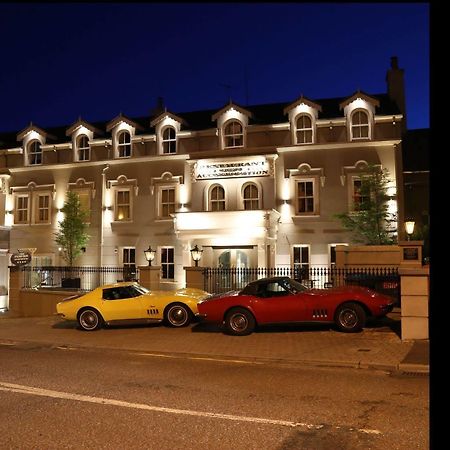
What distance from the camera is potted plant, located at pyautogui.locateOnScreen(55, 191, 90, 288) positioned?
84.7ft

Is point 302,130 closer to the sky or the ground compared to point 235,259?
closer to the sky

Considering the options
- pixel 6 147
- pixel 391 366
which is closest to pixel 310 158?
pixel 391 366

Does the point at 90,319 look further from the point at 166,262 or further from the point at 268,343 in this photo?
the point at 166,262

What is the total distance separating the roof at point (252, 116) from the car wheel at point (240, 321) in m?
13.7

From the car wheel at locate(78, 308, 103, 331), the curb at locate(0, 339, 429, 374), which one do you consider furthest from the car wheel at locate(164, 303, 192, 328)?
the curb at locate(0, 339, 429, 374)

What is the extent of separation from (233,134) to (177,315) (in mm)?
12517

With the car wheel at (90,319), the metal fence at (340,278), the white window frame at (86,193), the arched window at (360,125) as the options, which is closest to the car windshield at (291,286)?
the metal fence at (340,278)

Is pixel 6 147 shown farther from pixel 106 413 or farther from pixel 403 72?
pixel 106 413

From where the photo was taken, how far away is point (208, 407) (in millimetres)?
6805

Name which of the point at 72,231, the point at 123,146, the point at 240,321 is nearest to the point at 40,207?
the point at 72,231

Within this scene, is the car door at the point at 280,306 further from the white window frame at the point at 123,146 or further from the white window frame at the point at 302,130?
the white window frame at the point at 123,146

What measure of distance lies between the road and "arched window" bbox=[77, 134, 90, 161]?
18.8m

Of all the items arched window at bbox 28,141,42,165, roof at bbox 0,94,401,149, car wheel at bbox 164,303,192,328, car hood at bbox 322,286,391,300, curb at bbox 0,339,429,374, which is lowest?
curb at bbox 0,339,429,374

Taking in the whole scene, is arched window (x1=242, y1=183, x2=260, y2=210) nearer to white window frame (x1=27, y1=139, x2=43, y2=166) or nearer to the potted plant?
the potted plant
